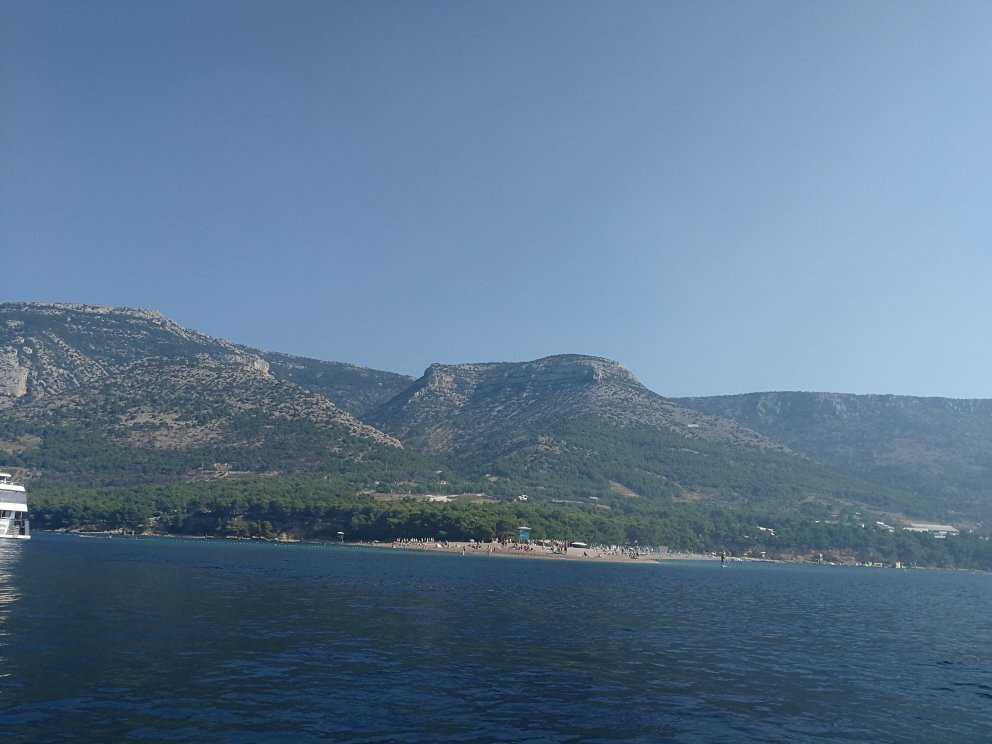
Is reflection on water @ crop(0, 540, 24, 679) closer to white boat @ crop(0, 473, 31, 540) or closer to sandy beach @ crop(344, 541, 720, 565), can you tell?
white boat @ crop(0, 473, 31, 540)

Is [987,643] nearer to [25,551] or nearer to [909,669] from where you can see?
[909,669]

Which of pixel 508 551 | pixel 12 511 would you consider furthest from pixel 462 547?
pixel 12 511

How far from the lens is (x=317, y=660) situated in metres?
39.4

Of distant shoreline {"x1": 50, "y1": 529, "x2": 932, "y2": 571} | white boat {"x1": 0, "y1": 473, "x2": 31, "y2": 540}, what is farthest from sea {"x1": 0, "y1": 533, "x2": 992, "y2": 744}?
distant shoreline {"x1": 50, "y1": 529, "x2": 932, "y2": 571}

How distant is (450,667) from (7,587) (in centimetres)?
4541

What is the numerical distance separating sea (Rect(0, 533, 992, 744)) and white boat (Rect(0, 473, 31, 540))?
69.9 m

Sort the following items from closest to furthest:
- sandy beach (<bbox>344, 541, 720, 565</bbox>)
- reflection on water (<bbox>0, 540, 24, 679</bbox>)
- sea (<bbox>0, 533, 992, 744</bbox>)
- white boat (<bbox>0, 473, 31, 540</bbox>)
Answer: sea (<bbox>0, 533, 992, 744</bbox>) → reflection on water (<bbox>0, 540, 24, 679</bbox>) → white boat (<bbox>0, 473, 31, 540</bbox>) → sandy beach (<bbox>344, 541, 720, 565</bbox>)

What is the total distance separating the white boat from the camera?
137 meters

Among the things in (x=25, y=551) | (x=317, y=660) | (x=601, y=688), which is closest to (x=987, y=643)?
(x=601, y=688)

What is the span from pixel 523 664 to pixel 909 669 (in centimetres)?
2543

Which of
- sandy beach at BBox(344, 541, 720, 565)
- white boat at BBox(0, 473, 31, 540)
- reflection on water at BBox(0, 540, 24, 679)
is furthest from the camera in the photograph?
sandy beach at BBox(344, 541, 720, 565)

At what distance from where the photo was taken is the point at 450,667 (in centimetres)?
3941

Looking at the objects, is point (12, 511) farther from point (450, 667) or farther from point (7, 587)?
point (450, 667)

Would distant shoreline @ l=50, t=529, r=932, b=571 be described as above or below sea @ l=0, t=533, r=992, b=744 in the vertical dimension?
below
